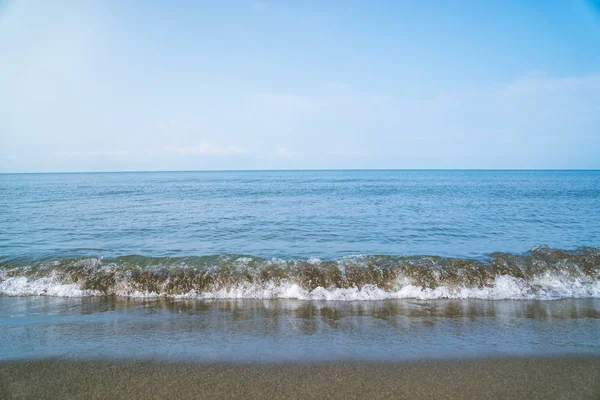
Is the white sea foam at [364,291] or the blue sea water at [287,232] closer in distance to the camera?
the white sea foam at [364,291]

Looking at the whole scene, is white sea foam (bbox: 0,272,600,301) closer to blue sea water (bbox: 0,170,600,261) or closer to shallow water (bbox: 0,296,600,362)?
shallow water (bbox: 0,296,600,362)

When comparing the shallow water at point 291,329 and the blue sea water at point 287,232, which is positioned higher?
the blue sea water at point 287,232

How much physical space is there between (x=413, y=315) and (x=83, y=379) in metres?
6.02

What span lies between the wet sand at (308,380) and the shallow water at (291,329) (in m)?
0.25

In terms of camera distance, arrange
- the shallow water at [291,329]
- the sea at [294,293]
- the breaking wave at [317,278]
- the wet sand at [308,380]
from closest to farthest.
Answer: the wet sand at [308,380]
the shallow water at [291,329]
the sea at [294,293]
the breaking wave at [317,278]

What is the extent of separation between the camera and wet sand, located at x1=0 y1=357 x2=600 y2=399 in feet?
13.1

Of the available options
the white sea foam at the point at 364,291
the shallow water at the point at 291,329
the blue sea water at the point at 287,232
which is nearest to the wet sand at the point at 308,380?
the shallow water at the point at 291,329

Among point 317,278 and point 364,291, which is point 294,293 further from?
point 364,291

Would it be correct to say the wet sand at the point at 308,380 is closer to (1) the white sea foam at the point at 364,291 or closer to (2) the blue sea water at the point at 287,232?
(1) the white sea foam at the point at 364,291

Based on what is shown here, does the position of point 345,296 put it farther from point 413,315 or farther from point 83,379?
point 83,379

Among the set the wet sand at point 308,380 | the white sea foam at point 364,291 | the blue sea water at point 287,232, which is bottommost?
the white sea foam at point 364,291

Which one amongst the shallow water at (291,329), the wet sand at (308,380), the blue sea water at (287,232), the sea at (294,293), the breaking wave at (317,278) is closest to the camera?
the wet sand at (308,380)

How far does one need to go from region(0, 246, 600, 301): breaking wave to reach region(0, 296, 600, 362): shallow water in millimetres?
571

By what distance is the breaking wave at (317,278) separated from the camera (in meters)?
8.20
